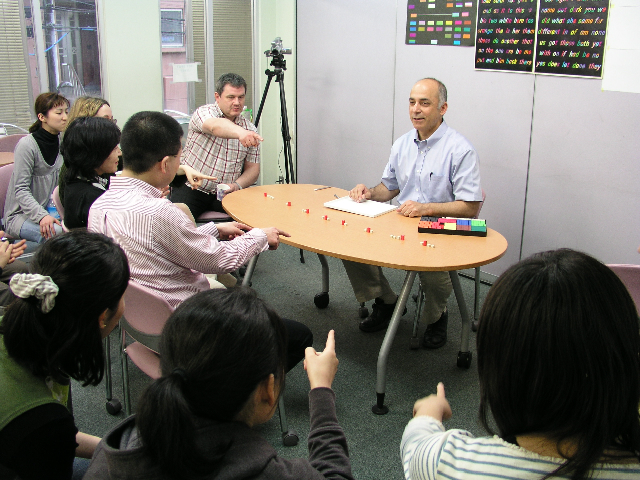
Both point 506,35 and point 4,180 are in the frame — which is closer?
point 4,180

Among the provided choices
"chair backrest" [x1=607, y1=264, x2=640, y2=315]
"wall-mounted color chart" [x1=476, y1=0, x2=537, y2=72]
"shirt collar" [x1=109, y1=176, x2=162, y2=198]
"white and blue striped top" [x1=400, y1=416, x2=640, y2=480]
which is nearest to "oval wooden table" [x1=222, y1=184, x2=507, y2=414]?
"chair backrest" [x1=607, y1=264, x2=640, y2=315]

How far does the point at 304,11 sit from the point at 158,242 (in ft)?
11.7

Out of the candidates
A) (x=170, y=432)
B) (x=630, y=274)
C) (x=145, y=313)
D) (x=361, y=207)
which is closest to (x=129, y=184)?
(x=145, y=313)

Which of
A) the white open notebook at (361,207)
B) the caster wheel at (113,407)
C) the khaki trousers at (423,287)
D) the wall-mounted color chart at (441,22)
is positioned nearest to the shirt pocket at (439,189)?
the white open notebook at (361,207)

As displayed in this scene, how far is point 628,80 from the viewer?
297cm

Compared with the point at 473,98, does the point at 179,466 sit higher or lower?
lower

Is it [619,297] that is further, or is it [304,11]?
[304,11]

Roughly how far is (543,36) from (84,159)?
256 cm

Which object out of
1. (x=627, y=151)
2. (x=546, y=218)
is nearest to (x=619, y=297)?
(x=627, y=151)

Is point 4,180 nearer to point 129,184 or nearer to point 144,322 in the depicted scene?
point 129,184

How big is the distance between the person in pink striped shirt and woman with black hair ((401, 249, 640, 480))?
128 centimetres

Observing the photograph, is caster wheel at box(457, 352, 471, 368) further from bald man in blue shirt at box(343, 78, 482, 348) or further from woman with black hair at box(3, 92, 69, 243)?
woman with black hair at box(3, 92, 69, 243)

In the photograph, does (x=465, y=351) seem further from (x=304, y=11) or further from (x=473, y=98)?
(x=304, y=11)

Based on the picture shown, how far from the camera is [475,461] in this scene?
0.92 m
